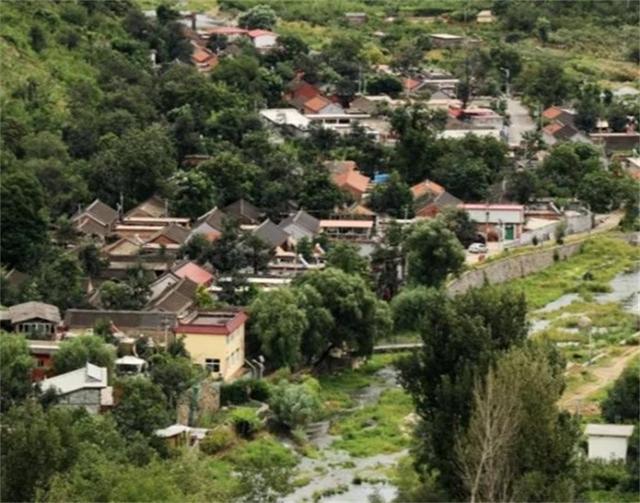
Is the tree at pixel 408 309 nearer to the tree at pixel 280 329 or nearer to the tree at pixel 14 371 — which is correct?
the tree at pixel 280 329

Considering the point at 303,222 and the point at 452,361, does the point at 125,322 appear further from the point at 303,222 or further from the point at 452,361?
the point at 303,222

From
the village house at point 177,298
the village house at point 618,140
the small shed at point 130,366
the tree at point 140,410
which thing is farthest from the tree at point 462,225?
the tree at point 140,410

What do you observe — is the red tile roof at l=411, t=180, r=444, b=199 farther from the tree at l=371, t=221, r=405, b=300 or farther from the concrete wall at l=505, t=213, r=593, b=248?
the tree at l=371, t=221, r=405, b=300

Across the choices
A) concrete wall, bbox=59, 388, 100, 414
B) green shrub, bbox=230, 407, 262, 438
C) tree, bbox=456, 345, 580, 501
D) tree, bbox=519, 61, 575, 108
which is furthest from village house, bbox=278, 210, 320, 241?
tree, bbox=456, 345, 580, 501

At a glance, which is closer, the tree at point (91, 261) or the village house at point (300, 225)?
the tree at point (91, 261)

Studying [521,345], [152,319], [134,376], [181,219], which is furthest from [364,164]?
[521,345]

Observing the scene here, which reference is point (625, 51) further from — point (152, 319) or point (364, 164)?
point (152, 319)
